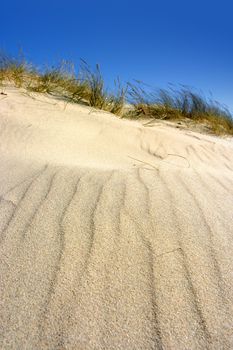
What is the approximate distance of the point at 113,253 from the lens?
4.18ft

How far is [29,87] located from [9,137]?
1.40 m

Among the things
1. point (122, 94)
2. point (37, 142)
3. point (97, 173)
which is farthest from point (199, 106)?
point (97, 173)

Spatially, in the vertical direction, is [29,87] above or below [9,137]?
above

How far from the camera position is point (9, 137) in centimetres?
278

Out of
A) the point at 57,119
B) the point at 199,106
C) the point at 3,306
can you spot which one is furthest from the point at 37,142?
the point at 199,106

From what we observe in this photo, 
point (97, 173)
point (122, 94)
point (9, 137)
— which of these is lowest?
point (9, 137)

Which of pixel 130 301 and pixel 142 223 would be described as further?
pixel 142 223

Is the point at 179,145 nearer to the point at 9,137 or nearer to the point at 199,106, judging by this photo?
the point at 9,137

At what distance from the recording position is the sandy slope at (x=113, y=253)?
3.14 ft

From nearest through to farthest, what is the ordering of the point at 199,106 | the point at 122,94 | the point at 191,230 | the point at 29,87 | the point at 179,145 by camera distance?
1. the point at 191,230
2. the point at 179,145
3. the point at 29,87
4. the point at 122,94
5. the point at 199,106

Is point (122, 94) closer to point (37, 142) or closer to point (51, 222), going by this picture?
point (37, 142)

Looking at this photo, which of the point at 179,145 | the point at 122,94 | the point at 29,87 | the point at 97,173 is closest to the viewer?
the point at 97,173

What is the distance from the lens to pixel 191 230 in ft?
4.76

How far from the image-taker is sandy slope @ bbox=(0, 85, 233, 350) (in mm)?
956
